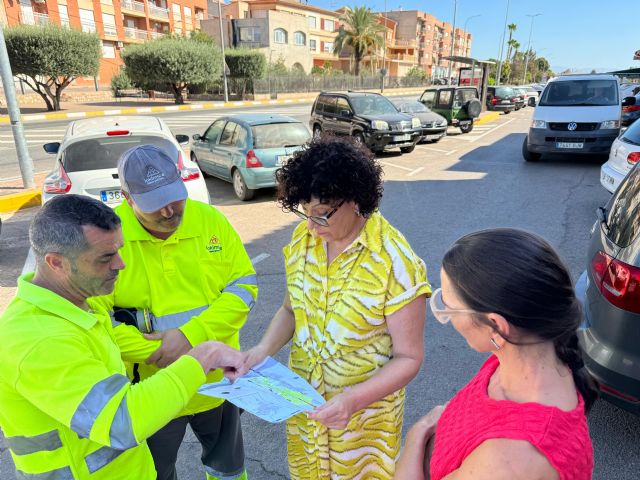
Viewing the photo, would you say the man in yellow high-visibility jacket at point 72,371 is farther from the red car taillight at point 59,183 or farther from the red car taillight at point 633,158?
the red car taillight at point 633,158

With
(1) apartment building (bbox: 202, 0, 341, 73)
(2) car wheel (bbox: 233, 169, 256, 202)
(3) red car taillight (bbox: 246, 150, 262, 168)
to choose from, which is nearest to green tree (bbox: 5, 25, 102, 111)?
(2) car wheel (bbox: 233, 169, 256, 202)

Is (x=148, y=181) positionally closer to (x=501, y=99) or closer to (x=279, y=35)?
(x=501, y=99)

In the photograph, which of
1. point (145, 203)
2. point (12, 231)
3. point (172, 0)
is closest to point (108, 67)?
point (172, 0)

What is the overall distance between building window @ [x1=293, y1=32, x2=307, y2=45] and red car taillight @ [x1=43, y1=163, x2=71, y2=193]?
184ft

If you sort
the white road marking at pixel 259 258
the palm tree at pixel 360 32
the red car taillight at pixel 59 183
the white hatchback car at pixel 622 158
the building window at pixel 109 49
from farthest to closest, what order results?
the palm tree at pixel 360 32 < the building window at pixel 109 49 < the white hatchback car at pixel 622 158 < the white road marking at pixel 259 258 < the red car taillight at pixel 59 183

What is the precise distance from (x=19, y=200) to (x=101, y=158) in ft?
10.3

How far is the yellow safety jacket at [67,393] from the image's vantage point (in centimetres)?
117

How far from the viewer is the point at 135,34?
46844 millimetres

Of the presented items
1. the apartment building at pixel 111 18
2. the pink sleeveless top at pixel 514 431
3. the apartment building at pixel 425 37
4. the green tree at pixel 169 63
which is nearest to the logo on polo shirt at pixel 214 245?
the pink sleeveless top at pixel 514 431

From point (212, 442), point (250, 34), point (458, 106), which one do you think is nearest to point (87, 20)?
point (250, 34)

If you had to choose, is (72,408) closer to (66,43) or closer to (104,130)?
(104,130)

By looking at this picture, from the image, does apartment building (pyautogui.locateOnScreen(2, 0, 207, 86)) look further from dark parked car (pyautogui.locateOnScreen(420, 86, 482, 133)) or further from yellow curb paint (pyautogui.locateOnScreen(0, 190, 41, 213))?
yellow curb paint (pyautogui.locateOnScreen(0, 190, 41, 213))

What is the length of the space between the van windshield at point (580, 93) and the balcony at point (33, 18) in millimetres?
40822

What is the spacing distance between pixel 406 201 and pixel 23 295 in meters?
7.42
